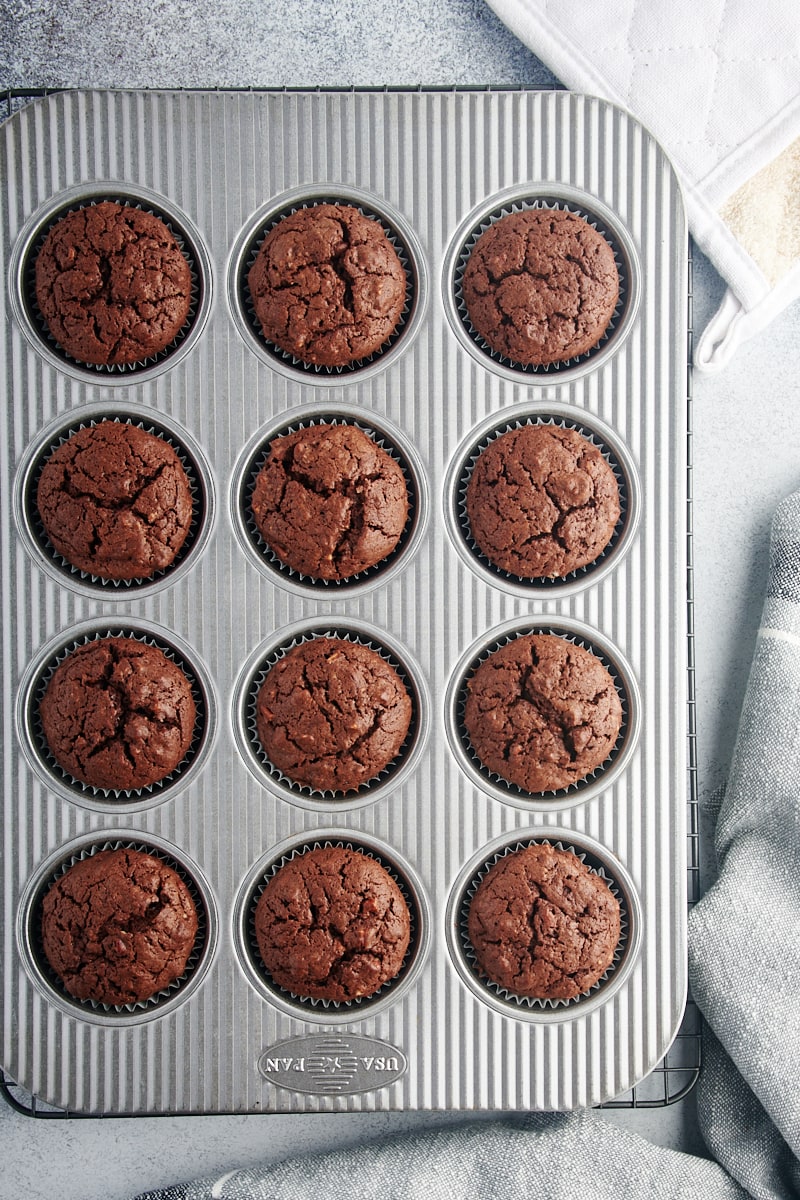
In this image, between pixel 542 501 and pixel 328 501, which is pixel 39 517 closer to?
pixel 328 501

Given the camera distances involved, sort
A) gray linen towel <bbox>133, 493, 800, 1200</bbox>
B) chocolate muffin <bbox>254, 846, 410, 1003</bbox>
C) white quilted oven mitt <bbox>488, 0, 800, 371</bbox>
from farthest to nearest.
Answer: white quilted oven mitt <bbox>488, 0, 800, 371</bbox>
gray linen towel <bbox>133, 493, 800, 1200</bbox>
chocolate muffin <bbox>254, 846, 410, 1003</bbox>

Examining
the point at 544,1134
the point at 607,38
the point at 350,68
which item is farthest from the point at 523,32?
the point at 544,1134

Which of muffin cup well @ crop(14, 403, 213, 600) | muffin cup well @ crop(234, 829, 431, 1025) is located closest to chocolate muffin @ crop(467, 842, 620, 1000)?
muffin cup well @ crop(234, 829, 431, 1025)

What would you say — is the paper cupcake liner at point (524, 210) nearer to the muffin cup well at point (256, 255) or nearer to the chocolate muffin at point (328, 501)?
the muffin cup well at point (256, 255)

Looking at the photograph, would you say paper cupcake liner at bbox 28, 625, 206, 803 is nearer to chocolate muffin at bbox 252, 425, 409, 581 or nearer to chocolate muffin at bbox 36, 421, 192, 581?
chocolate muffin at bbox 36, 421, 192, 581

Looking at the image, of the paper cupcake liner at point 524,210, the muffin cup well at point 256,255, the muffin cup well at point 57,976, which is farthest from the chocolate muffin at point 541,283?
the muffin cup well at point 57,976

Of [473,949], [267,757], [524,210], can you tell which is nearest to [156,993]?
[267,757]
